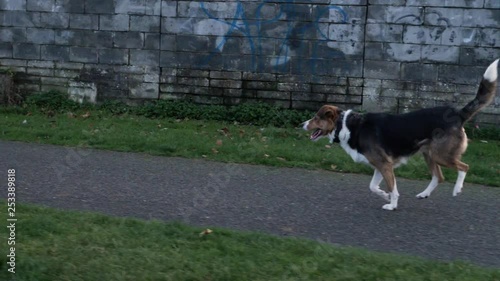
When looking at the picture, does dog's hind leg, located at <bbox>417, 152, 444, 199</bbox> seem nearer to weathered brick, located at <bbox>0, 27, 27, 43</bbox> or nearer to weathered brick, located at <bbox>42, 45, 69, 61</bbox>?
weathered brick, located at <bbox>42, 45, 69, 61</bbox>

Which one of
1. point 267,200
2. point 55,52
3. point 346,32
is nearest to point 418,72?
point 346,32

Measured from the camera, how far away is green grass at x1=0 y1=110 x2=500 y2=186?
8.52 m

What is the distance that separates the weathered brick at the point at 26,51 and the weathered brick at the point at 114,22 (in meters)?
1.33

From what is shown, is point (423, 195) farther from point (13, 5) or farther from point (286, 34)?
point (13, 5)

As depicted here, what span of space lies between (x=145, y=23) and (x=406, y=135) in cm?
609

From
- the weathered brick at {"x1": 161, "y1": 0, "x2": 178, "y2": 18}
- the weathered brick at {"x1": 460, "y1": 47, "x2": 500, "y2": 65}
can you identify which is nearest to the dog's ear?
the weathered brick at {"x1": 460, "y1": 47, "x2": 500, "y2": 65}

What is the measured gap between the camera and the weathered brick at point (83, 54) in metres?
11.7

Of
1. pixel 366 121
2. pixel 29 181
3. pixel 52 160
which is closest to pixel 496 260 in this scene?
pixel 366 121

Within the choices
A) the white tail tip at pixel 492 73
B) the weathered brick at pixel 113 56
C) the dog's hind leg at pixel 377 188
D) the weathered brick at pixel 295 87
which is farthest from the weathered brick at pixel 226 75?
the white tail tip at pixel 492 73

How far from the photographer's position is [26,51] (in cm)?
1191

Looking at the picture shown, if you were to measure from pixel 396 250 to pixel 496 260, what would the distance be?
2.58ft

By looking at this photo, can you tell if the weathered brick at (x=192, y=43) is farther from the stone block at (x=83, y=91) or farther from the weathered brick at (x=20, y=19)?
the weathered brick at (x=20, y=19)

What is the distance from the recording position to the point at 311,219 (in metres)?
6.31

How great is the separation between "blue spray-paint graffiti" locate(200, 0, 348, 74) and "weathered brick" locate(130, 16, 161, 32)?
869 millimetres
